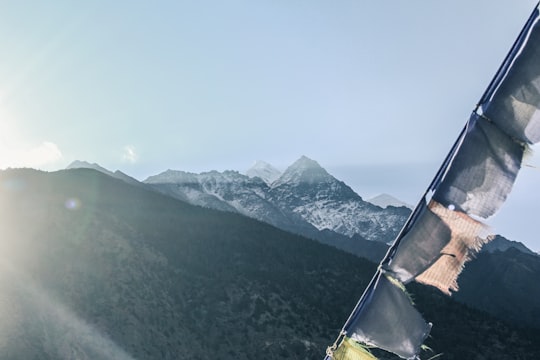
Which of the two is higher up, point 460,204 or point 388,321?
point 460,204

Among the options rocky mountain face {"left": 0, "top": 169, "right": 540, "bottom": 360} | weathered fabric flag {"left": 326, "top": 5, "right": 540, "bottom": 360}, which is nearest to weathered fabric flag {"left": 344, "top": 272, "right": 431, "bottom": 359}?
weathered fabric flag {"left": 326, "top": 5, "right": 540, "bottom": 360}

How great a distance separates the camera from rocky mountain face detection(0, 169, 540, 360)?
40.4m

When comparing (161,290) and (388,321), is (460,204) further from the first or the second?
(161,290)

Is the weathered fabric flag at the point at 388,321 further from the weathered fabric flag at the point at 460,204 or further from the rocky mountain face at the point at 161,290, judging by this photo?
the rocky mountain face at the point at 161,290

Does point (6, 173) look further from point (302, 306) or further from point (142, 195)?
point (302, 306)

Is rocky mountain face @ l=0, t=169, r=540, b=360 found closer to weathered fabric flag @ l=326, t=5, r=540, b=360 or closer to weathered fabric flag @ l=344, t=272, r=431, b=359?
weathered fabric flag @ l=344, t=272, r=431, b=359

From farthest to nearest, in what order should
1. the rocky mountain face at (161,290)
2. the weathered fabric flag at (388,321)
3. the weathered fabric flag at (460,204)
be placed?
1. the rocky mountain face at (161,290)
2. the weathered fabric flag at (388,321)
3. the weathered fabric flag at (460,204)

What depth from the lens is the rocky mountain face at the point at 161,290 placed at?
4041cm

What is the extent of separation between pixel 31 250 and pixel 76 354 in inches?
636

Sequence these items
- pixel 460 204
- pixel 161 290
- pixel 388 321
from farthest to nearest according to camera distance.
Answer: pixel 161 290 → pixel 388 321 → pixel 460 204

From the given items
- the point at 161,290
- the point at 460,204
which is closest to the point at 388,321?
the point at 460,204

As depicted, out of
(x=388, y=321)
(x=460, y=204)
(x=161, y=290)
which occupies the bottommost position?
(x=161, y=290)

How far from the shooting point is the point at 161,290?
51.8 m

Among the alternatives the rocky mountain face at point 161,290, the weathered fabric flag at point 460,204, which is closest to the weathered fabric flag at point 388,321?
the weathered fabric flag at point 460,204
